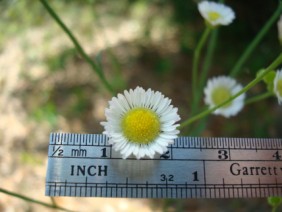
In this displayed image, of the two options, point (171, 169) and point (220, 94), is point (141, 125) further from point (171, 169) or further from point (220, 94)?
point (220, 94)

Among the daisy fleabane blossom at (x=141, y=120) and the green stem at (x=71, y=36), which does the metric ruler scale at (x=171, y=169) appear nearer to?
the daisy fleabane blossom at (x=141, y=120)

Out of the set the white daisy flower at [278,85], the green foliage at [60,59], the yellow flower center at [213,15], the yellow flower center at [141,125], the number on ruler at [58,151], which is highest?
the green foliage at [60,59]

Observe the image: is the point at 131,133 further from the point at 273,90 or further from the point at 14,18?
the point at 14,18

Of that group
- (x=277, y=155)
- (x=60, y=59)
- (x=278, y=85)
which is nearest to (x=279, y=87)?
(x=278, y=85)

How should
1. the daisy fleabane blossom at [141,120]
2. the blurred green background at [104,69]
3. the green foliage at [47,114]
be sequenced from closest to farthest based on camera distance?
1. the daisy fleabane blossom at [141,120]
2. the blurred green background at [104,69]
3. the green foliage at [47,114]

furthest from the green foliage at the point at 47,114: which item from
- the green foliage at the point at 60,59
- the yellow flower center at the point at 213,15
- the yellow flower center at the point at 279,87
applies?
the yellow flower center at the point at 279,87
